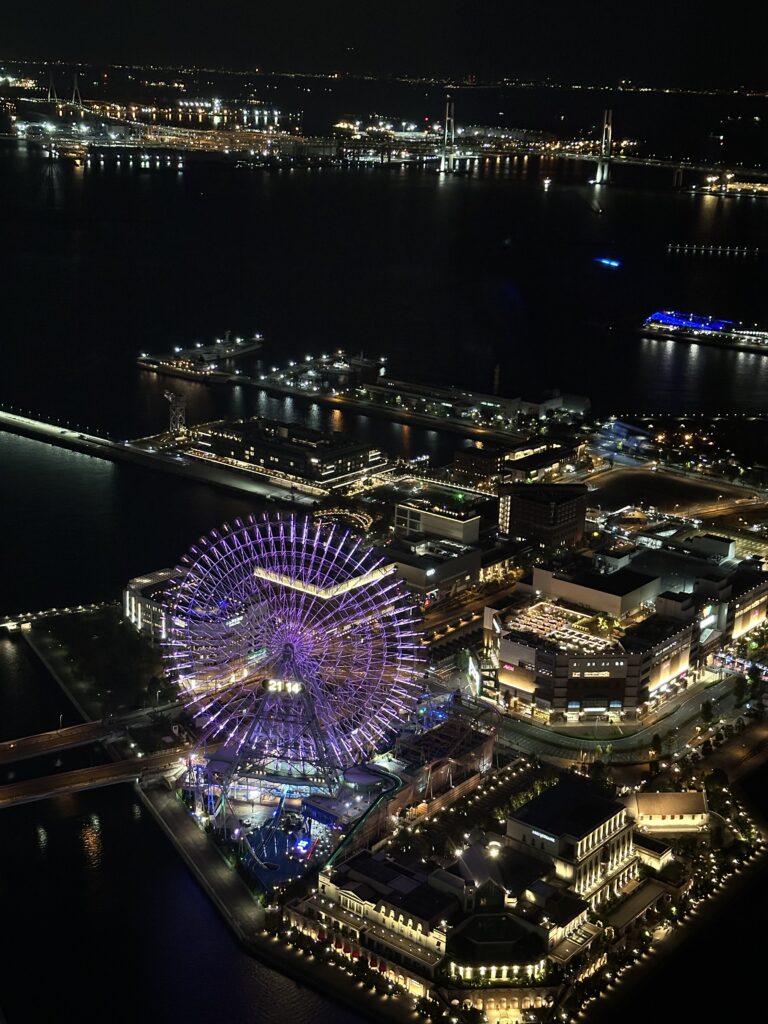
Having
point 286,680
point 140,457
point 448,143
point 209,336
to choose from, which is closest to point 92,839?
point 286,680

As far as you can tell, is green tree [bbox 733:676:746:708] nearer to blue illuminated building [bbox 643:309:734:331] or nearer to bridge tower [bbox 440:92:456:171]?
blue illuminated building [bbox 643:309:734:331]

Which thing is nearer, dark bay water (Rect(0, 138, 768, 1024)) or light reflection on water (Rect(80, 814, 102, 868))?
dark bay water (Rect(0, 138, 768, 1024))

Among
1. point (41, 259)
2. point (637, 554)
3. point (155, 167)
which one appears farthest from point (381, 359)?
point (155, 167)

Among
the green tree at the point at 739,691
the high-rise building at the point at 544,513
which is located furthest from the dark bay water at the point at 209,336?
the high-rise building at the point at 544,513

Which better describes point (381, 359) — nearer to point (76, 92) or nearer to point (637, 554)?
point (637, 554)

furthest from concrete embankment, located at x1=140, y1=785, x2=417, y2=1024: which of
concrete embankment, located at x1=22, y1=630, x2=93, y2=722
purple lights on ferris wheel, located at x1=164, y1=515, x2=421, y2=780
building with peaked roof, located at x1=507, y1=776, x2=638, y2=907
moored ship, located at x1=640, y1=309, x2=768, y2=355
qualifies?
moored ship, located at x1=640, y1=309, x2=768, y2=355

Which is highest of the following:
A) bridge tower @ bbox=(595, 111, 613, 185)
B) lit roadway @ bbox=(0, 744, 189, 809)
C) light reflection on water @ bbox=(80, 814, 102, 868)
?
bridge tower @ bbox=(595, 111, 613, 185)

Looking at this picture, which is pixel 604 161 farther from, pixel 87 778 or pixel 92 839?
pixel 92 839
